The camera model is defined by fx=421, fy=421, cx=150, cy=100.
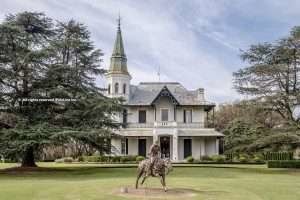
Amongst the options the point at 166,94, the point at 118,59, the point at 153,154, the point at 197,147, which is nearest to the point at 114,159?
the point at 166,94

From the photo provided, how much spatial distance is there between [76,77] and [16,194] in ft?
54.1

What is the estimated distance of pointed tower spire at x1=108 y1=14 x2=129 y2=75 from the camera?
49.0 meters

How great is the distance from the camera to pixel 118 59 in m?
49.2

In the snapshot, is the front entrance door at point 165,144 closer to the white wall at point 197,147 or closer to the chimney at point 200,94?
the white wall at point 197,147

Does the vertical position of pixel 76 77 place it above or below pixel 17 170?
above

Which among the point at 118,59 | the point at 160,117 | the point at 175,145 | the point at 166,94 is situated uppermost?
the point at 118,59

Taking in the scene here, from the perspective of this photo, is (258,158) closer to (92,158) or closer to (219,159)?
(219,159)

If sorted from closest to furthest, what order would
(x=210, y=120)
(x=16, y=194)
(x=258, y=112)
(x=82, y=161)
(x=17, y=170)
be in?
(x=16, y=194)
(x=17, y=170)
(x=258, y=112)
(x=82, y=161)
(x=210, y=120)

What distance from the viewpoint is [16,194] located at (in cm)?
1517

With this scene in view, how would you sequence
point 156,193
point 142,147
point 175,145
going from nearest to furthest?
point 156,193
point 175,145
point 142,147

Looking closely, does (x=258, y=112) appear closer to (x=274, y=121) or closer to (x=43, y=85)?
(x=274, y=121)

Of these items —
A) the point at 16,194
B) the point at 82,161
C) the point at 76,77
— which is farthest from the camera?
the point at 82,161

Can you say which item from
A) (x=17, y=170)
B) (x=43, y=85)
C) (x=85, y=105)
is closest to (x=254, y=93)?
(x=85, y=105)

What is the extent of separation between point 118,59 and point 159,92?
20.4ft
